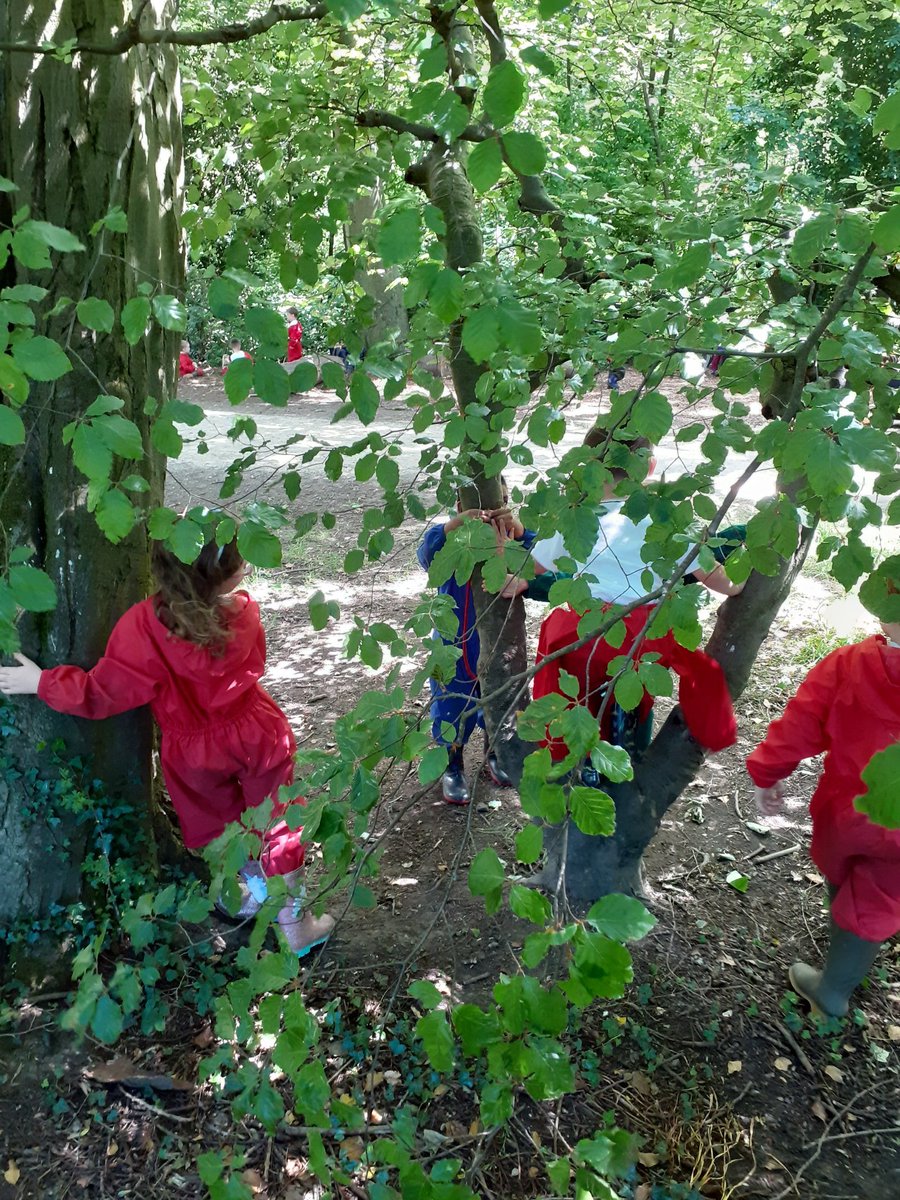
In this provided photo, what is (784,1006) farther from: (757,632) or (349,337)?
(349,337)

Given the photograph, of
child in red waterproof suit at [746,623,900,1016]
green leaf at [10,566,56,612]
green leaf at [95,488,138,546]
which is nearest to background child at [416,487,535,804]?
child in red waterproof suit at [746,623,900,1016]

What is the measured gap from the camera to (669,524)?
65.8 inches

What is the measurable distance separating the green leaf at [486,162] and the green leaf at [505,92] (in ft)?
0.29

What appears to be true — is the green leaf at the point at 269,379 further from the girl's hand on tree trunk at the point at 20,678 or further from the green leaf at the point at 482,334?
the girl's hand on tree trunk at the point at 20,678

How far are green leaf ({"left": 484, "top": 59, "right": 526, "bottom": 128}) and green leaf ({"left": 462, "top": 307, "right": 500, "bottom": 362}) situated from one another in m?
0.27

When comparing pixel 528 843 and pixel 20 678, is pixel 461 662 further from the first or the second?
pixel 528 843

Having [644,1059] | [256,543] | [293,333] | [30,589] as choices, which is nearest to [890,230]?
[256,543]

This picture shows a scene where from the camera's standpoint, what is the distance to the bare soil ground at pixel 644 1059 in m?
2.24

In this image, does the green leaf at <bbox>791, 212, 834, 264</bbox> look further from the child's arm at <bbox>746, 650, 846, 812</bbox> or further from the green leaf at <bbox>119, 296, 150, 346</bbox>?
the child's arm at <bbox>746, 650, 846, 812</bbox>

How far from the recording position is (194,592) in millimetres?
2475

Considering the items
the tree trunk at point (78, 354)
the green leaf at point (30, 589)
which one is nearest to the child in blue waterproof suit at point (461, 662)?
the tree trunk at point (78, 354)

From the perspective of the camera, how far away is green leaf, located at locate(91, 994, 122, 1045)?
1.29 m

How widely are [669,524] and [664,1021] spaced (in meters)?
1.76

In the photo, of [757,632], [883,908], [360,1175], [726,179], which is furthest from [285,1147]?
[726,179]
